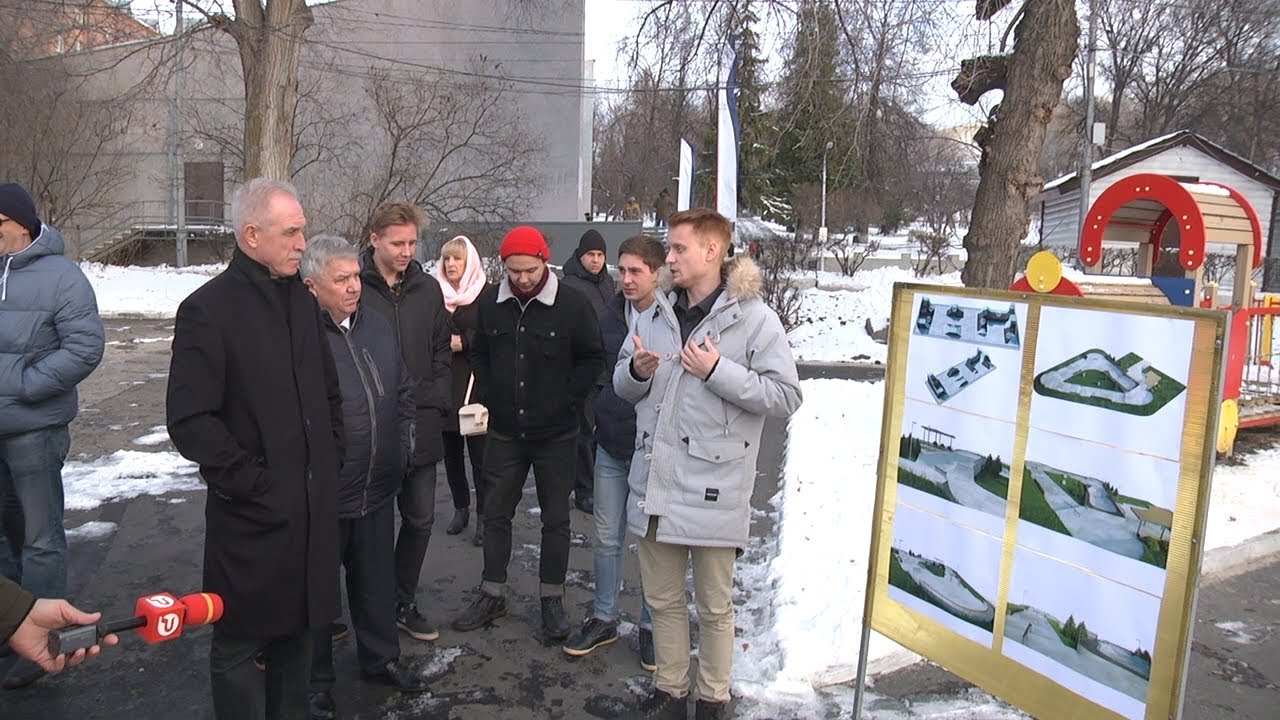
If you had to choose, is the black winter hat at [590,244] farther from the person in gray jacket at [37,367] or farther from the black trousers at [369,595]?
the person in gray jacket at [37,367]

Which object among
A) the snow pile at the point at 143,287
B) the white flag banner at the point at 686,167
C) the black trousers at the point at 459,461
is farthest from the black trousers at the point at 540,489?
the snow pile at the point at 143,287

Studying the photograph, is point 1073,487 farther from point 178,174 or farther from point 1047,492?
point 178,174

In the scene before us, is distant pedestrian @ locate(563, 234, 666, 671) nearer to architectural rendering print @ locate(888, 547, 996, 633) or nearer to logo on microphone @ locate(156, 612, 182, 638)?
architectural rendering print @ locate(888, 547, 996, 633)

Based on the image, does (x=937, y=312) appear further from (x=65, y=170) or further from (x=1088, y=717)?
(x=65, y=170)

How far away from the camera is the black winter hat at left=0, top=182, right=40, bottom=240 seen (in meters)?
3.60

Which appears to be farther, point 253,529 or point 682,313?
point 682,313

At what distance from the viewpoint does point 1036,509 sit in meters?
2.65

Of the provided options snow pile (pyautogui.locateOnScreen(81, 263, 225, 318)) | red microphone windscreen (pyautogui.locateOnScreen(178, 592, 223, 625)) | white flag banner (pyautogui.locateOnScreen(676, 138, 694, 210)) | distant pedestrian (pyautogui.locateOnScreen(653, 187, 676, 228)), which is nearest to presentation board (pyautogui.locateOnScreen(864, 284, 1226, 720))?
red microphone windscreen (pyautogui.locateOnScreen(178, 592, 223, 625))

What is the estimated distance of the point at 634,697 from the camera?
368 cm

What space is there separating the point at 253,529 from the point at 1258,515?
661 cm

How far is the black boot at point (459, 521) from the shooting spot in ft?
18.7

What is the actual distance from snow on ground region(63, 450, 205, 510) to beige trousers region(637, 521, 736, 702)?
15.0 feet

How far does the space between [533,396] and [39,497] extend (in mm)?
2151

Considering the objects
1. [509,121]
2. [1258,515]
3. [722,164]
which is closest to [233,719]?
[722,164]
